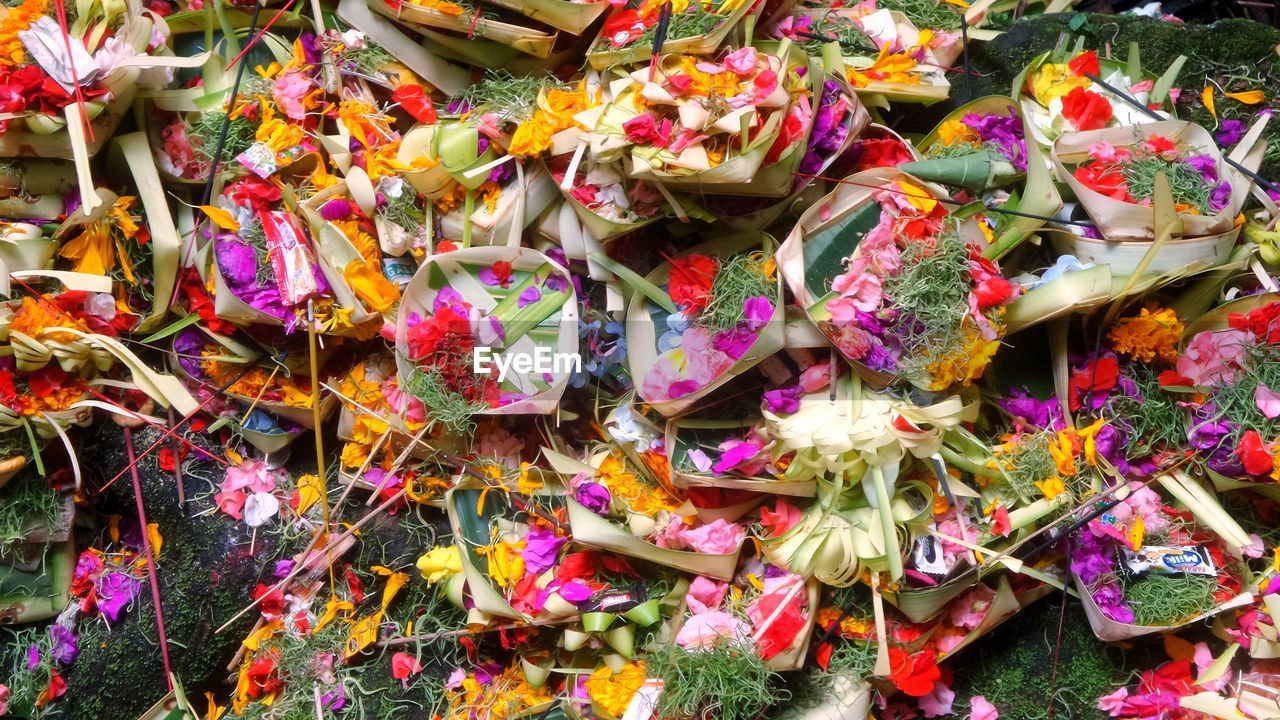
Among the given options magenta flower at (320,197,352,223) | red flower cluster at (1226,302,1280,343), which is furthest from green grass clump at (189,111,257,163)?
red flower cluster at (1226,302,1280,343)

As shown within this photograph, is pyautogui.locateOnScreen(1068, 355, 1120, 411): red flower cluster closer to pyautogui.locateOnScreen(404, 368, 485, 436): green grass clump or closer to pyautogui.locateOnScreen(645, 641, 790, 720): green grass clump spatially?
pyautogui.locateOnScreen(645, 641, 790, 720): green grass clump

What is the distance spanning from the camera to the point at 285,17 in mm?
1511


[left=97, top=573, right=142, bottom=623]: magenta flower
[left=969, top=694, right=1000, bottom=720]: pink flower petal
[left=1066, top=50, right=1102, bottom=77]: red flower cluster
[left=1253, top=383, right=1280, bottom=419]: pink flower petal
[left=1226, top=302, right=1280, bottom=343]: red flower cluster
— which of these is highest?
[left=1066, top=50, right=1102, bottom=77]: red flower cluster

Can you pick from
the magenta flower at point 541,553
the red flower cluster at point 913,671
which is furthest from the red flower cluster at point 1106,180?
the magenta flower at point 541,553

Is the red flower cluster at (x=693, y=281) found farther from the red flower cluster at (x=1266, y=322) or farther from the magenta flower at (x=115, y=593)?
the magenta flower at (x=115, y=593)

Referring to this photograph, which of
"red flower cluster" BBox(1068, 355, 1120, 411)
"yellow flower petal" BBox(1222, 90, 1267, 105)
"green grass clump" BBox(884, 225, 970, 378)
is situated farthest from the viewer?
"yellow flower petal" BBox(1222, 90, 1267, 105)

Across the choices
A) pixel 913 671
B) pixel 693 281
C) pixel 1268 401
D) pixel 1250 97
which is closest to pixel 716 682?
pixel 913 671

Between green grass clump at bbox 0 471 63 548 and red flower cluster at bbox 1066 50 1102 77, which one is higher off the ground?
red flower cluster at bbox 1066 50 1102 77

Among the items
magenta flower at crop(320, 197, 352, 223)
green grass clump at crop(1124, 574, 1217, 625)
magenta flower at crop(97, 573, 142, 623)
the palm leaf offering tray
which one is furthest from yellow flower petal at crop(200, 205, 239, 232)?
green grass clump at crop(1124, 574, 1217, 625)

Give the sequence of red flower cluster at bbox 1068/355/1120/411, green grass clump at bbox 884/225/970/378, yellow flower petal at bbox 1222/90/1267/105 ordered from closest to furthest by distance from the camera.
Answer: green grass clump at bbox 884/225/970/378
red flower cluster at bbox 1068/355/1120/411
yellow flower petal at bbox 1222/90/1267/105

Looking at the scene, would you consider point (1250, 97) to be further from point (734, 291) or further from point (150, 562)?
point (150, 562)

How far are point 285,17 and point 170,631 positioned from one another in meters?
1.00

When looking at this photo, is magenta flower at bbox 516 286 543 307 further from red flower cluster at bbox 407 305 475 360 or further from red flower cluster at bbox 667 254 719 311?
red flower cluster at bbox 667 254 719 311

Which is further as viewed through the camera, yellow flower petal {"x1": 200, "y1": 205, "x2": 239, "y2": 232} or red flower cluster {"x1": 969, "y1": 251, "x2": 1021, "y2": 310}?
yellow flower petal {"x1": 200, "y1": 205, "x2": 239, "y2": 232}
